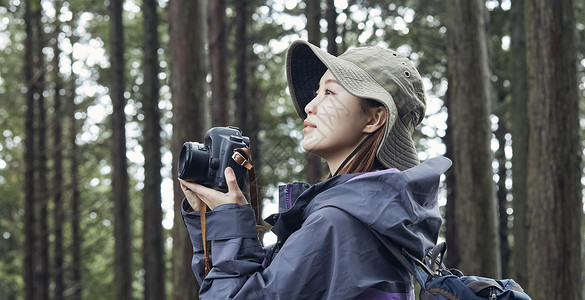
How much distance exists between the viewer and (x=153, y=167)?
40.0ft

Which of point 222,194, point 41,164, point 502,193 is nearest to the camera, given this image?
point 222,194

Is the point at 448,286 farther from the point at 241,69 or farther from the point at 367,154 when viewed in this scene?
the point at 241,69

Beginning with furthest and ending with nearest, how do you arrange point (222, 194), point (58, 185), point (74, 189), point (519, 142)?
point (74, 189)
point (58, 185)
point (519, 142)
point (222, 194)

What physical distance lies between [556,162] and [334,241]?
4285 mm

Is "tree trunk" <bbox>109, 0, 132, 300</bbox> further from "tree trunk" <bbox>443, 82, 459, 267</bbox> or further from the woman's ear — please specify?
the woman's ear

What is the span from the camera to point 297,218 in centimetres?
242

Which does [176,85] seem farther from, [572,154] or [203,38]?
[572,154]

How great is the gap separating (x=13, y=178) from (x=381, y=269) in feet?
66.3

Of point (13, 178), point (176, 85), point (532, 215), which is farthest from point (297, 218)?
point (13, 178)

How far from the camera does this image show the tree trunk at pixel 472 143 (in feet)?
25.0

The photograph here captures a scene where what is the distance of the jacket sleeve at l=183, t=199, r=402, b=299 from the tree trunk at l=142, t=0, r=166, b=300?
973 cm

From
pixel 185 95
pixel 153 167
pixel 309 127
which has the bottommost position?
pixel 153 167

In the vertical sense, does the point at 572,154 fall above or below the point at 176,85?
below

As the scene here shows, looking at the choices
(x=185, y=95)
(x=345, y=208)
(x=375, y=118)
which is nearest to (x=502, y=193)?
(x=185, y=95)
